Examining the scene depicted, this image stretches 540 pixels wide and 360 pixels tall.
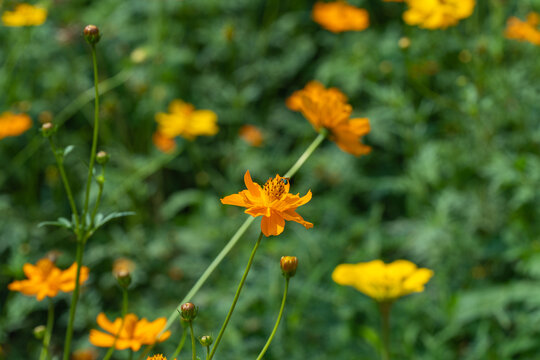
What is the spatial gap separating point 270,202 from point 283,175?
5.73 ft

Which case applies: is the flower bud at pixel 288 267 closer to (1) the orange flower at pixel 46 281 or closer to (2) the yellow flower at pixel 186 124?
(1) the orange flower at pixel 46 281

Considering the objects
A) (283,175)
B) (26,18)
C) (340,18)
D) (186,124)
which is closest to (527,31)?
(340,18)

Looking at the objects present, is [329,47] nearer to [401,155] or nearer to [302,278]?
[401,155]

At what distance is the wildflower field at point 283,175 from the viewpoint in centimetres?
191

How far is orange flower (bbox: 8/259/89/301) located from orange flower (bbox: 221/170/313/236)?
15.4 inches

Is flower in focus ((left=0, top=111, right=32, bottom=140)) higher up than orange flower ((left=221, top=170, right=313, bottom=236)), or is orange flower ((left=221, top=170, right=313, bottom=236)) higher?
orange flower ((left=221, top=170, right=313, bottom=236))

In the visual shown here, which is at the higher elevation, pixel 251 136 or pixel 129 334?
pixel 129 334

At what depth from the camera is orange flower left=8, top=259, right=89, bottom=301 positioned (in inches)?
43.6

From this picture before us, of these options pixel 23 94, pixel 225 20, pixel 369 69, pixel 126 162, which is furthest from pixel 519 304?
pixel 23 94

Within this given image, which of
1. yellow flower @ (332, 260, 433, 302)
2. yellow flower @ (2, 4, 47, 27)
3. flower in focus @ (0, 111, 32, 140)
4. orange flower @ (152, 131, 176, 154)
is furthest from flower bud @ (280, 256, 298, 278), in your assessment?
yellow flower @ (2, 4, 47, 27)

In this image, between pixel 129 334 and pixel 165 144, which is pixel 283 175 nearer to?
pixel 165 144

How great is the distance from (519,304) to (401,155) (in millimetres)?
970

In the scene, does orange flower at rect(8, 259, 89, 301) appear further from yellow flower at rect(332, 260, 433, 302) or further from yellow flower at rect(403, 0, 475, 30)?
yellow flower at rect(403, 0, 475, 30)

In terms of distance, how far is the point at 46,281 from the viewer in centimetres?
114
